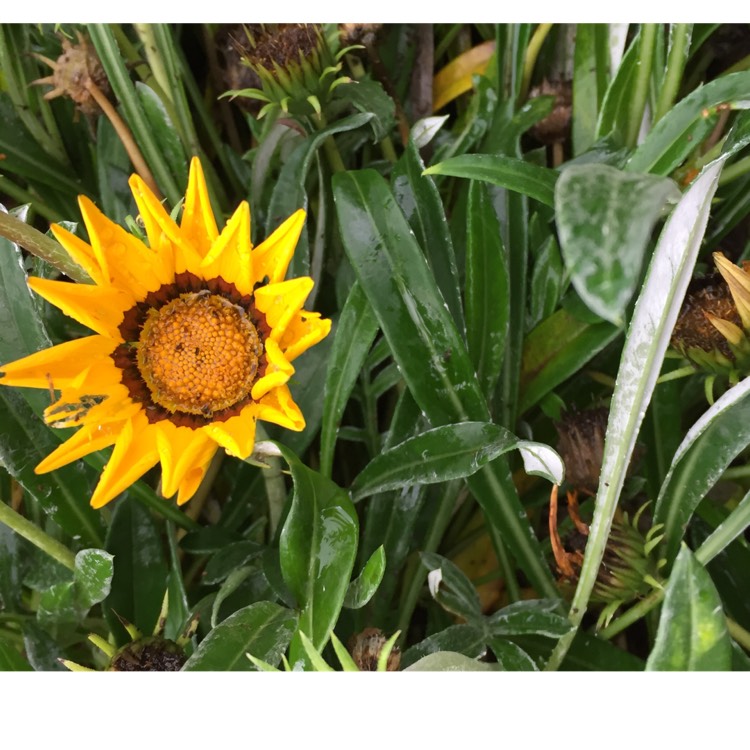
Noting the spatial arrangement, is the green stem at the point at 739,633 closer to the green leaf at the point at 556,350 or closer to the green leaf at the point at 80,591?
the green leaf at the point at 556,350

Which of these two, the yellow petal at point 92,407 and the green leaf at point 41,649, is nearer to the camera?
the yellow petal at point 92,407

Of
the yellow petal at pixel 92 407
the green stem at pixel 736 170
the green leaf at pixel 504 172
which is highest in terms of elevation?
the green leaf at pixel 504 172

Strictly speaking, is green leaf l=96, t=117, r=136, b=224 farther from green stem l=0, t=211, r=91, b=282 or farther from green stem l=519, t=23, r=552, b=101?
green stem l=519, t=23, r=552, b=101

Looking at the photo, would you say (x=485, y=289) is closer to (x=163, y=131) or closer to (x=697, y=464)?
(x=697, y=464)

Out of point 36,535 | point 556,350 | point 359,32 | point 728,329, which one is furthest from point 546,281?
point 36,535

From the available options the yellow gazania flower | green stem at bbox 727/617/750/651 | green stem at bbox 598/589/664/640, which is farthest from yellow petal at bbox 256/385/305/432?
green stem at bbox 727/617/750/651

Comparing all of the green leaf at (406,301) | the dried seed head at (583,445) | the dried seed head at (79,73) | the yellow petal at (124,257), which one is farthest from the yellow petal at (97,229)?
the dried seed head at (583,445)
